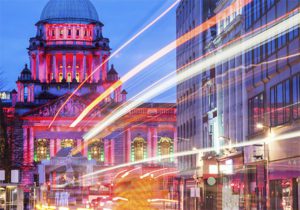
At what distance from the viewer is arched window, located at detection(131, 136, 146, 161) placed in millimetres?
196000

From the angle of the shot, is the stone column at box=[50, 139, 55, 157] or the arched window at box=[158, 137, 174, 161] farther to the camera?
the arched window at box=[158, 137, 174, 161]

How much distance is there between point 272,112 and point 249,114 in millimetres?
8321

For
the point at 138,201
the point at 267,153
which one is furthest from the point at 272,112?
the point at 138,201

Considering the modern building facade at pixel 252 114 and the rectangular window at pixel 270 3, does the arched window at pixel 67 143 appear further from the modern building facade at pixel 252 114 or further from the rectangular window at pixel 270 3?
the rectangular window at pixel 270 3

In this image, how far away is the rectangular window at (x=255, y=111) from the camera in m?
52.6

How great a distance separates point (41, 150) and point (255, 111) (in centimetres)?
14189

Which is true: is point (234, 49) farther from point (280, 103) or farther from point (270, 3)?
point (280, 103)

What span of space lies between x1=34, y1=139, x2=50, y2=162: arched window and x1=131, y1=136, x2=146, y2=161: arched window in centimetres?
1867

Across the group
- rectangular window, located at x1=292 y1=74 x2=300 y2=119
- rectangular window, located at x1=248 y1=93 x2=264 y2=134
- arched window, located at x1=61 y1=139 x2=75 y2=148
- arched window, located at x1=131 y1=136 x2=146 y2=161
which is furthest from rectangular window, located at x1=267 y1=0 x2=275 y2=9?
arched window, located at x1=131 y1=136 x2=146 y2=161

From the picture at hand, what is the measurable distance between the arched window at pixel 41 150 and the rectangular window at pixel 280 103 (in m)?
147

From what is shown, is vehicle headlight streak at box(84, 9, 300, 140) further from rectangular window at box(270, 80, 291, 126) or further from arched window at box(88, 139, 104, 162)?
arched window at box(88, 139, 104, 162)

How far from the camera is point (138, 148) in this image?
7726 inches

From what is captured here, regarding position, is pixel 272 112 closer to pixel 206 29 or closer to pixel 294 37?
pixel 294 37

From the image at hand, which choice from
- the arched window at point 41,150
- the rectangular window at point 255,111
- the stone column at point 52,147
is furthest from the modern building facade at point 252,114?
the arched window at point 41,150
